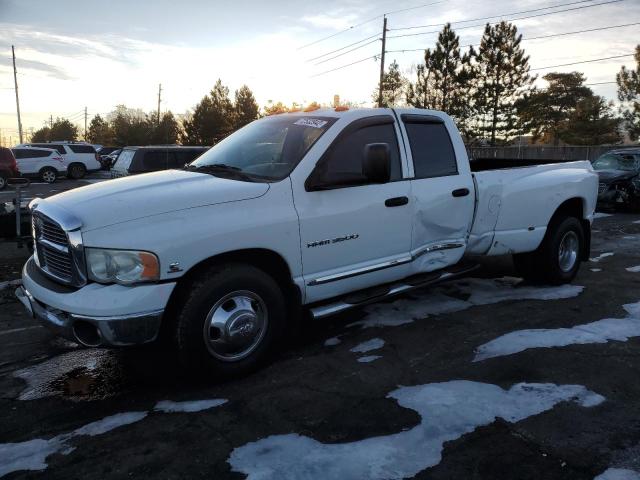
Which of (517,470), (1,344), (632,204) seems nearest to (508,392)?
(517,470)

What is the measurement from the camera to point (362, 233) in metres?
3.88

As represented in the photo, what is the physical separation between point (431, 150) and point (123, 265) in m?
2.84

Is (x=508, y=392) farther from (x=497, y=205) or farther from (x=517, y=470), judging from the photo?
(x=497, y=205)

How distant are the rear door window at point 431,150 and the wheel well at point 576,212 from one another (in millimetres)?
1657

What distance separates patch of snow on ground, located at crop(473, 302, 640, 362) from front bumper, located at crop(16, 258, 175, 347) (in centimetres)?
231

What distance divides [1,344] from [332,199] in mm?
3039

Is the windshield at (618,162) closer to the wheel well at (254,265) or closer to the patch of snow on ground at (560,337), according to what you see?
the patch of snow on ground at (560,337)

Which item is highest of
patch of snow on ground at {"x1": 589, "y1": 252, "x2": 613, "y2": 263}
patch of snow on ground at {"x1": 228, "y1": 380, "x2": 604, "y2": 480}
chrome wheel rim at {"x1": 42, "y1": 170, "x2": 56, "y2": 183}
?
chrome wheel rim at {"x1": 42, "y1": 170, "x2": 56, "y2": 183}

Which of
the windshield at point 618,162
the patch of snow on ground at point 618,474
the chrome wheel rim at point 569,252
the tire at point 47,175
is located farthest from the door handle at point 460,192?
the tire at point 47,175

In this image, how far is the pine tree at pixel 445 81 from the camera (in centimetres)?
4381

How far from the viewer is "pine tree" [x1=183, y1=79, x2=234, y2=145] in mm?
52906

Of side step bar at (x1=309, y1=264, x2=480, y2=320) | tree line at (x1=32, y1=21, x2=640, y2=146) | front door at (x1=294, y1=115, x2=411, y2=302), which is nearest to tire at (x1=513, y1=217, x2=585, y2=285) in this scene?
side step bar at (x1=309, y1=264, x2=480, y2=320)

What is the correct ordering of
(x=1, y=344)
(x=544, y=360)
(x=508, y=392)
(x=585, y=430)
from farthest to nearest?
(x=1, y=344) → (x=544, y=360) → (x=508, y=392) → (x=585, y=430)

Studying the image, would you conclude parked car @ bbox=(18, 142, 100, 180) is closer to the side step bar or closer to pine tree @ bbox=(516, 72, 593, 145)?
the side step bar
